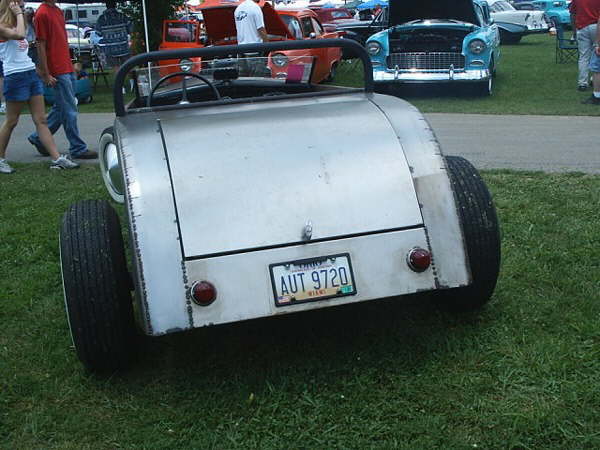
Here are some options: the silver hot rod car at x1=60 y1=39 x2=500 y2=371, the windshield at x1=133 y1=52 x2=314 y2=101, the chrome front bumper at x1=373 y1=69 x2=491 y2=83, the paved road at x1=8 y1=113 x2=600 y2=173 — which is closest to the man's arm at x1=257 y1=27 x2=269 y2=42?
the chrome front bumper at x1=373 y1=69 x2=491 y2=83

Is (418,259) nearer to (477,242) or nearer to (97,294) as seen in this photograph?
(477,242)

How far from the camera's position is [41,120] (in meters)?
6.95

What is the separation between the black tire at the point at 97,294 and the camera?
289cm

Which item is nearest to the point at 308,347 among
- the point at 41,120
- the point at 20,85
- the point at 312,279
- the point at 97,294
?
the point at 312,279

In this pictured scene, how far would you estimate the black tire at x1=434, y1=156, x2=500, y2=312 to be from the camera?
3.31 metres

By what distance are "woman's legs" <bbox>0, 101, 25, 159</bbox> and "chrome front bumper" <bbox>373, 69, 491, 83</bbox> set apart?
19.2 ft

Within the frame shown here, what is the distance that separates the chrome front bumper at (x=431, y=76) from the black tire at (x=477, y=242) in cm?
797

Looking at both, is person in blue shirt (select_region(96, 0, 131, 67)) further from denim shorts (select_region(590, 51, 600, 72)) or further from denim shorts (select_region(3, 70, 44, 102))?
denim shorts (select_region(590, 51, 600, 72))

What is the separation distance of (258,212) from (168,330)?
1.90 feet

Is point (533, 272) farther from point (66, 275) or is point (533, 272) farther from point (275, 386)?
point (66, 275)

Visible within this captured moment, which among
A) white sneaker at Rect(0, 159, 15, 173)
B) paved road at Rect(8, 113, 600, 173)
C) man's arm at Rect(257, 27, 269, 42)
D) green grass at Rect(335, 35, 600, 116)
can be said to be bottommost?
green grass at Rect(335, 35, 600, 116)

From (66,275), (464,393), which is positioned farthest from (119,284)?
(464,393)

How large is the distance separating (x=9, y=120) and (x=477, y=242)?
5.13m

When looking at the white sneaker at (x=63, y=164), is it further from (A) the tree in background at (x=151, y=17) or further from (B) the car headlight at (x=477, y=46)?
(A) the tree in background at (x=151, y=17)
